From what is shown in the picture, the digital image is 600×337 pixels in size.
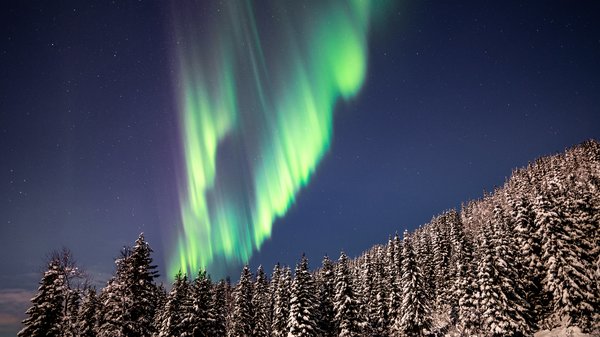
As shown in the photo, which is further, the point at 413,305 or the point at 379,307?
the point at 379,307

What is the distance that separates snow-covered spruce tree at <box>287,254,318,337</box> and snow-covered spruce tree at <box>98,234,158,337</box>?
16685 millimetres

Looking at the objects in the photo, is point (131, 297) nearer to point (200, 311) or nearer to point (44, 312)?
point (44, 312)

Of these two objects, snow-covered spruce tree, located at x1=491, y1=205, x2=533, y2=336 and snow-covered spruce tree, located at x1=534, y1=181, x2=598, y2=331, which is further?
snow-covered spruce tree, located at x1=491, y1=205, x2=533, y2=336

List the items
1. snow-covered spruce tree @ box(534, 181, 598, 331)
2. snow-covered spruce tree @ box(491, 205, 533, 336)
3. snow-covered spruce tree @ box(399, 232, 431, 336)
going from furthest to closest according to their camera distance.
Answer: snow-covered spruce tree @ box(399, 232, 431, 336) < snow-covered spruce tree @ box(491, 205, 533, 336) < snow-covered spruce tree @ box(534, 181, 598, 331)

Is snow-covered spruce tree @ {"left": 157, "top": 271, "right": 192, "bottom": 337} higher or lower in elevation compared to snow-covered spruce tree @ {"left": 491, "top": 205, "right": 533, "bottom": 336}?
higher

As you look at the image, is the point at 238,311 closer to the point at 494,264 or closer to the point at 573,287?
the point at 494,264

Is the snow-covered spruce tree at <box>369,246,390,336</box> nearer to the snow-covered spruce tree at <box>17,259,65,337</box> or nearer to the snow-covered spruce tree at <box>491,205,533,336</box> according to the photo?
the snow-covered spruce tree at <box>491,205,533,336</box>

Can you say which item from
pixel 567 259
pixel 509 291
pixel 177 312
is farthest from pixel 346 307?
pixel 567 259

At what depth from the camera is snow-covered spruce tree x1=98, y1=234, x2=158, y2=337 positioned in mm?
31375

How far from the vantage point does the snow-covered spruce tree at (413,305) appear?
49.1 m

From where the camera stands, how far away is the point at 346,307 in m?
46.1

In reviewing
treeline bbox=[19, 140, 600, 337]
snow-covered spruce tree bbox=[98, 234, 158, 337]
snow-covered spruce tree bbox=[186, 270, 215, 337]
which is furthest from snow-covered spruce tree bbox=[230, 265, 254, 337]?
snow-covered spruce tree bbox=[98, 234, 158, 337]

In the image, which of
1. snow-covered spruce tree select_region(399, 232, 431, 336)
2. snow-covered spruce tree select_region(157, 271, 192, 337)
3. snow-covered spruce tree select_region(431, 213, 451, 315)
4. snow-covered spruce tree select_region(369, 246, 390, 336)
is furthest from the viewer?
snow-covered spruce tree select_region(431, 213, 451, 315)

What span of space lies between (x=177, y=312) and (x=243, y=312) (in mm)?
12324
